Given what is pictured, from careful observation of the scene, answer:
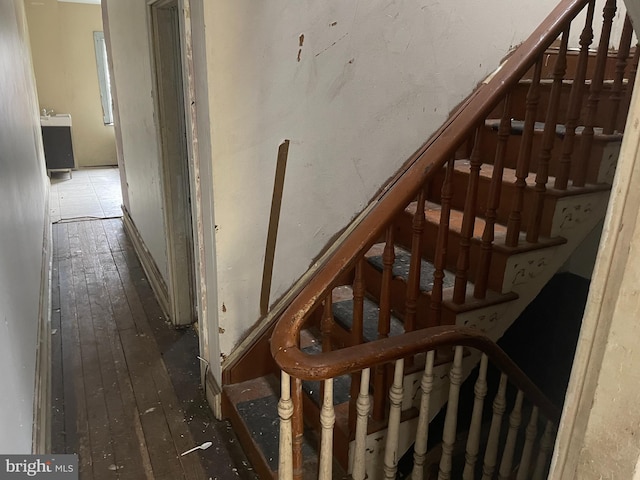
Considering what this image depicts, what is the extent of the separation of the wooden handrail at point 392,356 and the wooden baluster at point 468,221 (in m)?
0.32

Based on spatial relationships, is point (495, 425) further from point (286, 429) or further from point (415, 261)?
point (286, 429)

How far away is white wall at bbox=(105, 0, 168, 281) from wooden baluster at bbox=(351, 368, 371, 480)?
196cm

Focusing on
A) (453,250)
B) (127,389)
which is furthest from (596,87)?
(127,389)

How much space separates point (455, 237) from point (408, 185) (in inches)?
26.8

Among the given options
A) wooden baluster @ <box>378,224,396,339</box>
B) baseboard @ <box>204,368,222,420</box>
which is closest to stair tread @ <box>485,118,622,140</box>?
wooden baluster @ <box>378,224,396,339</box>

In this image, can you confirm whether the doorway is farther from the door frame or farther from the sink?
the sink

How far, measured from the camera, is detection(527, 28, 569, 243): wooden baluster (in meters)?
1.65

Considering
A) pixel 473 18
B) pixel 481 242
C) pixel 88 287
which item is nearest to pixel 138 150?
pixel 88 287

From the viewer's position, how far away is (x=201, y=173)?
203cm

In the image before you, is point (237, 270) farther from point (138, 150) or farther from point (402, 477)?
point (138, 150)

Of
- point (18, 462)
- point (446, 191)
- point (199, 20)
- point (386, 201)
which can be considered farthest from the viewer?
point (199, 20)

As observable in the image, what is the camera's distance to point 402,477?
204cm

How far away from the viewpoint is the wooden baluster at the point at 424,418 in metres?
1.40

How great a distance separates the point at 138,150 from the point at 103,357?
1.57 m
